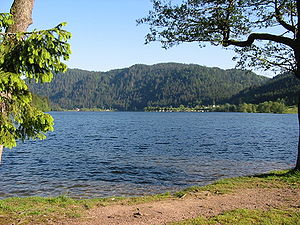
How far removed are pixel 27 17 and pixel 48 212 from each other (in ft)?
22.2

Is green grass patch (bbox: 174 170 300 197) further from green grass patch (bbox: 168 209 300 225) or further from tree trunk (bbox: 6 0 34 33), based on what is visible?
tree trunk (bbox: 6 0 34 33)

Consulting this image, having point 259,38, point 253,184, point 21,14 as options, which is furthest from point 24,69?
point 259,38

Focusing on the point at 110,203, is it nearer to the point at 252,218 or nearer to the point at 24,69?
the point at 252,218

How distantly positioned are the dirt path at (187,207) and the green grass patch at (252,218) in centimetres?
57

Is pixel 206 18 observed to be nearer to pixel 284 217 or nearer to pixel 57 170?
pixel 284 217

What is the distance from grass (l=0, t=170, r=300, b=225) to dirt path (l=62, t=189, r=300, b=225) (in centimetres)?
66

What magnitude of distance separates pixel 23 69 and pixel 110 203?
7425 mm

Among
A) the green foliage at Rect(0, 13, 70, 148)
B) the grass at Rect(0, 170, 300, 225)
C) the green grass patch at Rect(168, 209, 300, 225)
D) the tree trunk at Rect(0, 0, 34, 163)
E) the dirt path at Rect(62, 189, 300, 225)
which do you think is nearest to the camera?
the green foliage at Rect(0, 13, 70, 148)

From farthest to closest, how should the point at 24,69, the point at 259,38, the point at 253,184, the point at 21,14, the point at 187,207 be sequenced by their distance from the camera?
the point at 259,38 < the point at 253,184 < the point at 187,207 < the point at 21,14 < the point at 24,69

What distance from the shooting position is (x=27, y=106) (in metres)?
6.86

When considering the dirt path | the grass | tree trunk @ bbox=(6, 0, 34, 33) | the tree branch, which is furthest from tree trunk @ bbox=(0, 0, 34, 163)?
the tree branch

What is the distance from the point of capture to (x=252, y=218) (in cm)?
864

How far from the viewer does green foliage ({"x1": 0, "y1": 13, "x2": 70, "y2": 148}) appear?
611cm

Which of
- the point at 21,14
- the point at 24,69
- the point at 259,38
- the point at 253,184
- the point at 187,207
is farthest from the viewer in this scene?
the point at 259,38
